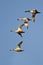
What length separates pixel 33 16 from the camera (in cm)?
1397

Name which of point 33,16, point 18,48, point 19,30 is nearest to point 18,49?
point 18,48

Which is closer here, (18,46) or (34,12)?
(34,12)

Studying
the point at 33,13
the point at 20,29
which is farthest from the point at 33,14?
the point at 20,29

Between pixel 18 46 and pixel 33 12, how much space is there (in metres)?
2.92

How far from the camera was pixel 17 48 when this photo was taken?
1482 centimetres

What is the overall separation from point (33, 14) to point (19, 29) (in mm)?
1404

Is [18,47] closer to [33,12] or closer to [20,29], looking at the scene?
[20,29]

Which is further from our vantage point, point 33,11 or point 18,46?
point 18,46

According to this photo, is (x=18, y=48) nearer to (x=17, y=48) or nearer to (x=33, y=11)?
(x=17, y=48)

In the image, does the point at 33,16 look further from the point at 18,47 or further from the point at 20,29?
the point at 18,47

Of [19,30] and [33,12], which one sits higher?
[33,12]

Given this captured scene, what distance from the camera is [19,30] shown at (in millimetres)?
14102

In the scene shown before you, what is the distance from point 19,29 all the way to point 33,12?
1.51 metres

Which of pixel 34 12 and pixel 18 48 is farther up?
pixel 34 12
